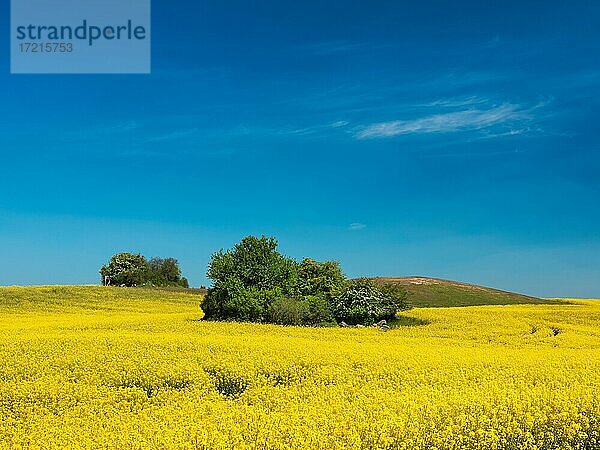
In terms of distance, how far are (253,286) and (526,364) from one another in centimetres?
1641

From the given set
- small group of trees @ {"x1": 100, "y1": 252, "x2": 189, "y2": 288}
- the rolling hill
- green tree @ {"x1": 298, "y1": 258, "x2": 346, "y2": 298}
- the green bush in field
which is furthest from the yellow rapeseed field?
small group of trees @ {"x1": 100, "y1": 252, "x2": 189, "y2": 288}

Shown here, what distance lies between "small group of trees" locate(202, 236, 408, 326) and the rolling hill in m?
18.2

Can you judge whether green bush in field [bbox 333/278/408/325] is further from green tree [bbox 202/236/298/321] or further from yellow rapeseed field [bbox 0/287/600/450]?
yellow rapeseed field [bbox 0/287/600/450]

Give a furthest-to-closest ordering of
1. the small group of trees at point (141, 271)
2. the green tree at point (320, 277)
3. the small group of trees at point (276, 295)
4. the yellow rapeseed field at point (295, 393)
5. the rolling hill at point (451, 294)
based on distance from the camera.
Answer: the small group of trees at point (141, 271) → the rolling hill at point (451, 294) → the green tree at point (320, 277) → the small group of trees at point (276, 295) → the yellow rapeseed field at point (295, 393)

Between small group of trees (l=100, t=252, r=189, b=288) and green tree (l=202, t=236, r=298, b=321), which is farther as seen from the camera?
small group of trees (l=100, t=252, r=189, b=288)

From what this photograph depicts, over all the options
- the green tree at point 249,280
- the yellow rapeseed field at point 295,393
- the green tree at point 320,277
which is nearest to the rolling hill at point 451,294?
the green tree at point 320,277

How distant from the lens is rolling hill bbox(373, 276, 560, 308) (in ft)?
176

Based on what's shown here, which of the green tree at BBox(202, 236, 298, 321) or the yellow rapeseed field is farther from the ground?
the green tree at BBox(202, 236, 298, 321)

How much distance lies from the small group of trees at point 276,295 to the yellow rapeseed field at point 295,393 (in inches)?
219

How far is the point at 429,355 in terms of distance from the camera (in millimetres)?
16516

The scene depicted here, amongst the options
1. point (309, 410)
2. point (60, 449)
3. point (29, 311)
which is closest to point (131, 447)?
point (60, 449)

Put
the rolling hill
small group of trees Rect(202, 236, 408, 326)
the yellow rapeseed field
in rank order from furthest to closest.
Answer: the rolling hill, small group of trees Rect(202, 236, 408, 326), the yellow rapeseed field

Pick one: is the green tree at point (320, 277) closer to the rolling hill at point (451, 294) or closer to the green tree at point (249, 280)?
the green tree at point (249, 280)

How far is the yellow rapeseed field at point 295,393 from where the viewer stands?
8672 millimetres
